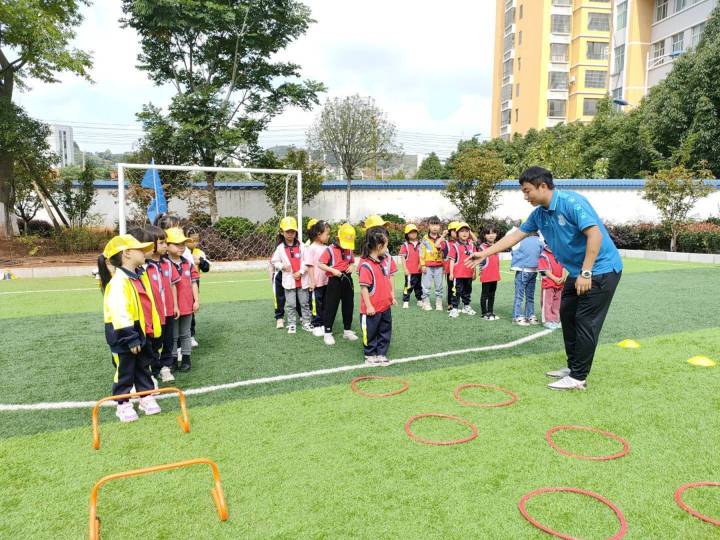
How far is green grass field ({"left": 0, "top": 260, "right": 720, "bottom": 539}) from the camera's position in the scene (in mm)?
2850

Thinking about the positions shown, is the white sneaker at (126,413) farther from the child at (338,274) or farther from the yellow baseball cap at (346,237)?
the yellow baseball cap at (346,237)

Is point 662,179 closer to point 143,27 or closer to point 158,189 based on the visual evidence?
point 158,189

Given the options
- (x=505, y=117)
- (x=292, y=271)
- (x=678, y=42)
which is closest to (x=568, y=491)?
(x=292, y=271)

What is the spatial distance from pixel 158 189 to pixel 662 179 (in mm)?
16763

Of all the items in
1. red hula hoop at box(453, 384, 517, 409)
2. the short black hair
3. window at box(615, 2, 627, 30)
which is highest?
window at box(615, 2, 627, 30)

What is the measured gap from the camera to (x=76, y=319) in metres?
8.12

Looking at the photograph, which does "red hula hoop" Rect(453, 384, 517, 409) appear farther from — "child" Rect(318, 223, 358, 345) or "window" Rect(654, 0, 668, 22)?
"window" Rect(654, 0, 668, 22)

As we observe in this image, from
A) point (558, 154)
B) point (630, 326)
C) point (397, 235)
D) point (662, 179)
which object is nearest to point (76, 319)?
point (630, 326)

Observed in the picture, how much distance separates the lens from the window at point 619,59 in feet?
136

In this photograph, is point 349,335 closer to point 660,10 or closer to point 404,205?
point 404,205

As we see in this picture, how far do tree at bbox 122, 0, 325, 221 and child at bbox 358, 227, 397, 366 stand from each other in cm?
1211

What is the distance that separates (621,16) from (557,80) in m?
7.54

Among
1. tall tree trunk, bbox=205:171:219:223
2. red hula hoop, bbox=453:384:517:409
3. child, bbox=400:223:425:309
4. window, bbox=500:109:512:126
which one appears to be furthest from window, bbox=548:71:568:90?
red hula hoop, bbox=453:384:517:409

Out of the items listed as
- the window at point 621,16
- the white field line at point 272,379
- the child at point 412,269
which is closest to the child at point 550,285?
the white field line at point 272,379
